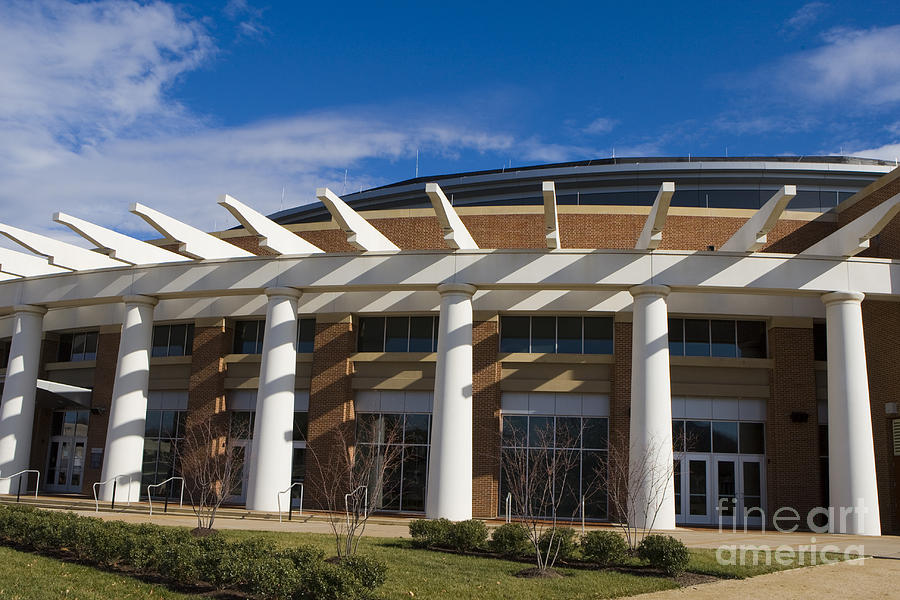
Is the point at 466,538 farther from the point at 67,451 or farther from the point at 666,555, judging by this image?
the point at 67,451

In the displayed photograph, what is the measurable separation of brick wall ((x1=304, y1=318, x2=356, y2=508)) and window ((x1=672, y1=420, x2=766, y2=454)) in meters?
10.1

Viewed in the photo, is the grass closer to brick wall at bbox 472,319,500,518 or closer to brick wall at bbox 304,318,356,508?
brick wall at bbox 304,318,356,508

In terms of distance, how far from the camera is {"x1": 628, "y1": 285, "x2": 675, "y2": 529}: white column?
19781mm

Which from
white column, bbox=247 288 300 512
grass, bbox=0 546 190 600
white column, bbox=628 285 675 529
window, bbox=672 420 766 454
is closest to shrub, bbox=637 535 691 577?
white column, bbox=628 285 675 529

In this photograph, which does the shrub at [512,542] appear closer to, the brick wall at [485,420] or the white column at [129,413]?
the brick wall at [485,420]

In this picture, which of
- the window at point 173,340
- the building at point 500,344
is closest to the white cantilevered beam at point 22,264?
the building at point 500,344

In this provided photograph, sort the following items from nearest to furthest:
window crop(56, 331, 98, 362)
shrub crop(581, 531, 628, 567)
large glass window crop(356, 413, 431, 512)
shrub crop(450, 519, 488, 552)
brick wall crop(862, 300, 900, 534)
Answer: shrub crop(581, 531, 628, 567) < shrub crop(450, 519, 488, 552) < brick wall crop(862, 300, 900, 534) < large glass window crop(356, 413, 431, 512) < window crop(56, 331, 98, 362)

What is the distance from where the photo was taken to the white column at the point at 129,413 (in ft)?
79.0

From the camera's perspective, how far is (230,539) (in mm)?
15141

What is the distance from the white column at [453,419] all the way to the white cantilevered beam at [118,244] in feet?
31.3

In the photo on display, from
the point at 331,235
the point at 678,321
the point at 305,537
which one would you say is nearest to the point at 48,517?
the point at 305,537

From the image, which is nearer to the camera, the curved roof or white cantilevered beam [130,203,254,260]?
white cantilevered beam [130,203,254,260]

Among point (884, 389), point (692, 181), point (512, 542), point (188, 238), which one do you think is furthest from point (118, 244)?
point (692, 181)

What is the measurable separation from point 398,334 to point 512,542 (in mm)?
12490
